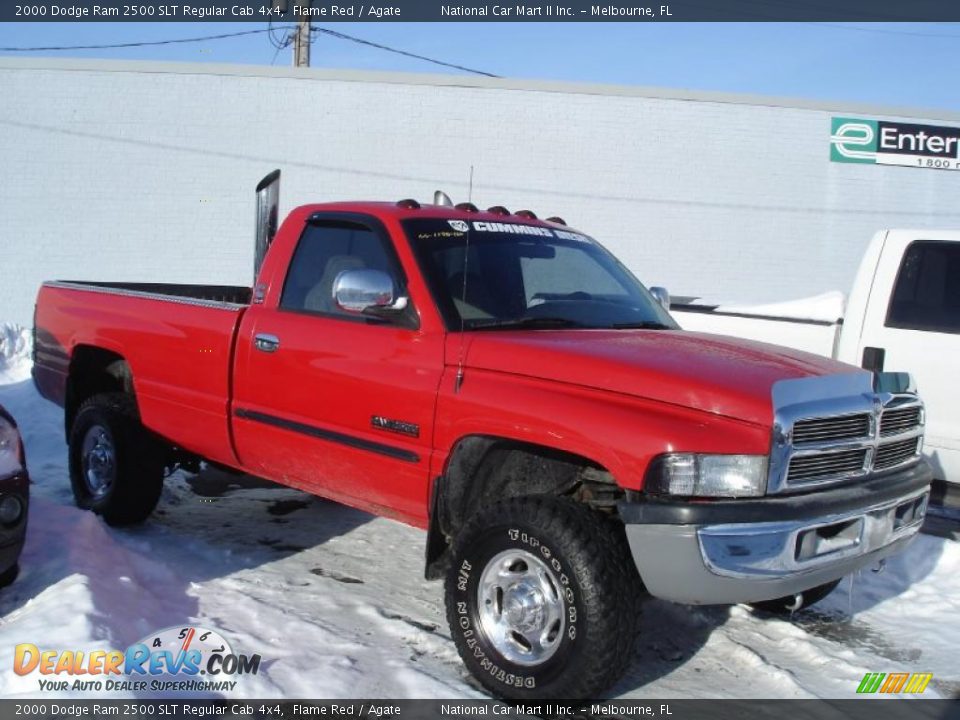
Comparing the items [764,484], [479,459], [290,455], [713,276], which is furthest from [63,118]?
[764,484]

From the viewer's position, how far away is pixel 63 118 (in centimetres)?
1446

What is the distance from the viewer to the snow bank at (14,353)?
10.6m

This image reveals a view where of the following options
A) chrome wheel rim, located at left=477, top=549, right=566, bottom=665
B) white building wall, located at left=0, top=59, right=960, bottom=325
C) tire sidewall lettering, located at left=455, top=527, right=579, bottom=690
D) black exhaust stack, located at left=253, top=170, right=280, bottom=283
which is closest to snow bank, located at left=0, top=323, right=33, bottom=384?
white building wall, located at left=0, top=59, right=960, bottom=325

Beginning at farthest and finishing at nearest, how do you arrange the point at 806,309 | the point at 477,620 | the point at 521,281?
the point at 806,309, the point at 521,281, the point at 477,620

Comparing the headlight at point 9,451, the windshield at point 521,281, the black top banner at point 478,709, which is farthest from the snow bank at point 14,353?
the black top banner at point 478,709

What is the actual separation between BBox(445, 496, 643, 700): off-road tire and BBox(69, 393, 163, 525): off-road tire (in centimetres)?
273

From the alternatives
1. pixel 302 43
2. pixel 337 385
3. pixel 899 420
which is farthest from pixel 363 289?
pixel 302 43

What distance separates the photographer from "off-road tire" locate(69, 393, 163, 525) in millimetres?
5477

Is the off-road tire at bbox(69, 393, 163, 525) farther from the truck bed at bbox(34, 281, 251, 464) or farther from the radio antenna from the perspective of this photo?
the radio antenna

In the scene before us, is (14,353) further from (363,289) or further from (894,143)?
(894,143)

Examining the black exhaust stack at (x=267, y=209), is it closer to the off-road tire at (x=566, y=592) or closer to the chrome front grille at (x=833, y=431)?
the off-road tire at (x=566, y=592)

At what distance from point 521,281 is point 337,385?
1003 mm

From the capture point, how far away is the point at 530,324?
4.09 metres

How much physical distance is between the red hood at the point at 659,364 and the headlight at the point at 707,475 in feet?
0.52
